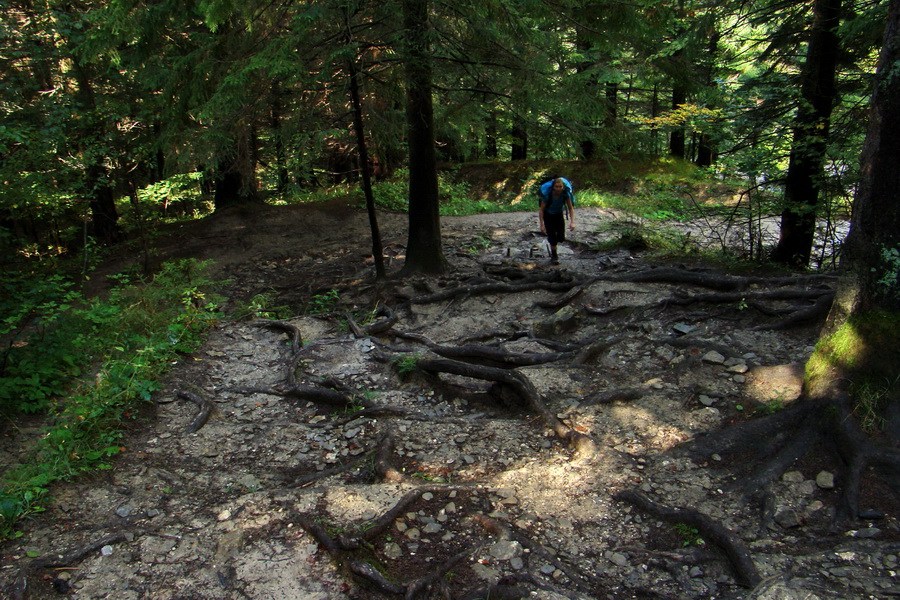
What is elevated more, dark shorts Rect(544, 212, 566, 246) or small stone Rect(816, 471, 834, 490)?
dark shorts Rect(544, 212, 566, 246)

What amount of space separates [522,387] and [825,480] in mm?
2987

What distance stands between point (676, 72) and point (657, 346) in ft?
13.8

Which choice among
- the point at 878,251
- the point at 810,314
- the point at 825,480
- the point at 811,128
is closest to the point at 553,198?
the point at 811,128

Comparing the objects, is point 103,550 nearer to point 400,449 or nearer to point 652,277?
point 400,449

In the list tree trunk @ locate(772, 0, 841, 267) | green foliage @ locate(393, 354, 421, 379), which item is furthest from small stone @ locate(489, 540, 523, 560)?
tree trunk @ locate(772, 0, 841, 267)

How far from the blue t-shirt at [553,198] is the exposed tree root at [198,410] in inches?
290

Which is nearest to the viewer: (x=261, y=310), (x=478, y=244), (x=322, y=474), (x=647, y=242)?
(x=322, y=474)

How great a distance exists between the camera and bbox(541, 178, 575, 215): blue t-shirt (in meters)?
11.0

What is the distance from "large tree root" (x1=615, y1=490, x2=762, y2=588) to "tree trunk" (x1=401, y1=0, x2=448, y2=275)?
7068 millimetres

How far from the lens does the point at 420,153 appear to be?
36.0ft

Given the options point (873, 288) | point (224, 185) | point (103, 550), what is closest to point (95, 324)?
point (103, 550)

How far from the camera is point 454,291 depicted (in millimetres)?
10406

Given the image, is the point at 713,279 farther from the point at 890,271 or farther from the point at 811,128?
the point at 890,271

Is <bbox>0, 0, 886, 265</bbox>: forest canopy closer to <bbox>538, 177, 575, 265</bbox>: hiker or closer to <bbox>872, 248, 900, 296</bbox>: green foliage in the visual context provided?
<bbox>538, 177, 575, 265</bbox>: hiker
